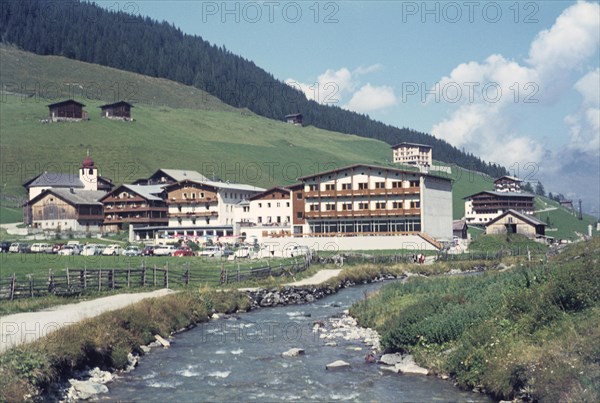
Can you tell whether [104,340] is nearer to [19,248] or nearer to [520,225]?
[19,248]

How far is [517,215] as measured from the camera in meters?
120

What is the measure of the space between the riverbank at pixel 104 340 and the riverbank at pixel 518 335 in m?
10.8

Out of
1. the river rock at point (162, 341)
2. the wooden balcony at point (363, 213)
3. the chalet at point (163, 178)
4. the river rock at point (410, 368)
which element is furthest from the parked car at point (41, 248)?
the river rock at point (410, 368)

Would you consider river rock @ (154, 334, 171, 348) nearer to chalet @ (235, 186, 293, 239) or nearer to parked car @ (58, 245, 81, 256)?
parked car @ (58, 245, 81, 256)

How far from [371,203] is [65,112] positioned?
111 metres

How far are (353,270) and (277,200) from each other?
46108 mm

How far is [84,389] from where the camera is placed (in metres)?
22.8

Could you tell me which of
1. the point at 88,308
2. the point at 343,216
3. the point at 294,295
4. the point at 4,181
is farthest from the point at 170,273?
the point at 4,181

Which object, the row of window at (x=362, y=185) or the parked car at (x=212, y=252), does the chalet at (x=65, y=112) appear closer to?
the row of window at (x=362, y=185)

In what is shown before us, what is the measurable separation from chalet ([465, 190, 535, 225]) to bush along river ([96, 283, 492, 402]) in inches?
5081

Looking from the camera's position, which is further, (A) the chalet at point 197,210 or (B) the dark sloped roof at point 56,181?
(B) the dark sloped roof at point 56,181

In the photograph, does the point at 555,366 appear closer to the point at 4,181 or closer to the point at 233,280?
the point at 233,280

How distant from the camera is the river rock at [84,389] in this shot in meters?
22.4

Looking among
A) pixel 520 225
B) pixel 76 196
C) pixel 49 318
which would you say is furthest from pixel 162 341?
pixel 520 225
